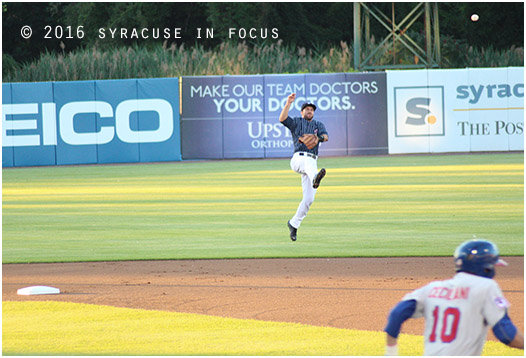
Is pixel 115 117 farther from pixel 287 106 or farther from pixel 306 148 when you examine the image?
pixel 287 106

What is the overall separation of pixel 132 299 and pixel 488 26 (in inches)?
1814

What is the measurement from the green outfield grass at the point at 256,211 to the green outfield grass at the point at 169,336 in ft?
14.1

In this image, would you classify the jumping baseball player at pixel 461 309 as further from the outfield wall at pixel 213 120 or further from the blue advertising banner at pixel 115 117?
the blue advertising banner at pixel 115 117

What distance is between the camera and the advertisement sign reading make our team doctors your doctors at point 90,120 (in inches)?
1339

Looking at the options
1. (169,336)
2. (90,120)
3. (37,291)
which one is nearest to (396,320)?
(169,336)

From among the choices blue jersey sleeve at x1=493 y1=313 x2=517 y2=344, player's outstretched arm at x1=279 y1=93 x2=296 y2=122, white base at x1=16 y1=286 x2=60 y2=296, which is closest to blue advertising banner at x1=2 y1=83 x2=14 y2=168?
player's outstretched arm at x1=279 y1=93 x2=296 y2=122

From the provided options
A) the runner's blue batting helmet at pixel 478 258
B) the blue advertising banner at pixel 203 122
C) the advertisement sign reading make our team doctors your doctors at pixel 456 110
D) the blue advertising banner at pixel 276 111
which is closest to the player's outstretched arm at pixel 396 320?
the runner's blue batting helmet at pixel 478 258

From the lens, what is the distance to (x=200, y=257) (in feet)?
42.8

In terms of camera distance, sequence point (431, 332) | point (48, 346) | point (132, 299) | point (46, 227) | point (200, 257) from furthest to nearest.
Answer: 1. point (46, 227)
2. point (200, 257)
3. point (132, 299)
4. point (48, 346)
5. point (431, 332)

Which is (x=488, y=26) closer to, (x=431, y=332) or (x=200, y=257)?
(x=200, y=257)

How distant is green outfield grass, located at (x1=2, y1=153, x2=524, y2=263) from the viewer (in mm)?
13859

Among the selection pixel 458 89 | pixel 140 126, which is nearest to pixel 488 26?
pixel 458 89

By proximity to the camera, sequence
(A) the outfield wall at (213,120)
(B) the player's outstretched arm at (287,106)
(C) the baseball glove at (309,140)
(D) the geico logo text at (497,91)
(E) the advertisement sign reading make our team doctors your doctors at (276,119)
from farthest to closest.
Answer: (E) the advertisement sign reading make our team doctors your doctors at (276,119), (A) the outfield wall at (213,120), (D) the geico logo text at (497,91), (C) the baseball glove at (309,140), (B) the player's outstretched arm at (287,106)

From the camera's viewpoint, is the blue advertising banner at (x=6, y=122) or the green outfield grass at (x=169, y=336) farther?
the blue advertising banner at (x=6, y=122)
